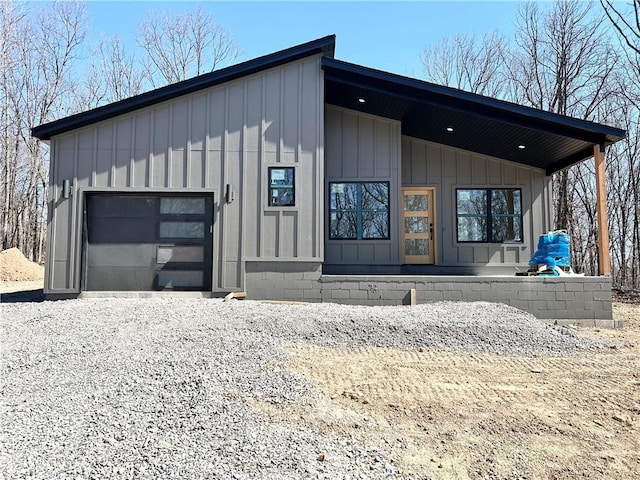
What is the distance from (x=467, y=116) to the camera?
7664 mm

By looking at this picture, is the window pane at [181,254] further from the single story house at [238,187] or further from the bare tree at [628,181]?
the bare tree at [628,181]

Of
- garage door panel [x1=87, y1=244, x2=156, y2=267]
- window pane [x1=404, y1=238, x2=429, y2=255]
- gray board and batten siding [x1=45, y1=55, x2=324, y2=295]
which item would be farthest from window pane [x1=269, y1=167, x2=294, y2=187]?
window pane [x1=404, y1=238, x2=429, y2=255]

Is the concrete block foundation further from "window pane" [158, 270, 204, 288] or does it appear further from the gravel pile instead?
"window pane" [158, 270, 204, 288]

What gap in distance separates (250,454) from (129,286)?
597 centimetres

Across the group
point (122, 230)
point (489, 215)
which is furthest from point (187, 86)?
point (489, 215)

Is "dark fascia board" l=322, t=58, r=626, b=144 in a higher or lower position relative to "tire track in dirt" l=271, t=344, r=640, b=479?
higher

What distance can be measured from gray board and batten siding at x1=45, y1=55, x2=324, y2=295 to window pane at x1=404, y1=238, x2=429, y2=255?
3043mm

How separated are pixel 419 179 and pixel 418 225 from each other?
43.1 inches

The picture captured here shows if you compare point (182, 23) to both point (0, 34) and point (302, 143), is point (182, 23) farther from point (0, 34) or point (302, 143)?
point (302, 143)

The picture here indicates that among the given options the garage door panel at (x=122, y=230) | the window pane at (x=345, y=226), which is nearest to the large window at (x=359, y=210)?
the window pane at (x=345, y=226)

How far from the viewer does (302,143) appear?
7.48 metres

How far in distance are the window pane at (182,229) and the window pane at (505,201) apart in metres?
6.64

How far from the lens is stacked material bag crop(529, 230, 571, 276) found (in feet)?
23.9

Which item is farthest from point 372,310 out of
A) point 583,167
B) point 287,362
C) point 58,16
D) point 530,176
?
point 58,16
